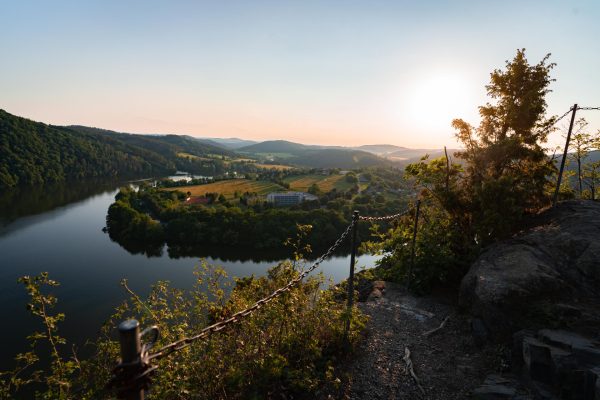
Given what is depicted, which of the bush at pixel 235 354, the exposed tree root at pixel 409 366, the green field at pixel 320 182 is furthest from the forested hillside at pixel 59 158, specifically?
the exposed tree root at pixel 409 366

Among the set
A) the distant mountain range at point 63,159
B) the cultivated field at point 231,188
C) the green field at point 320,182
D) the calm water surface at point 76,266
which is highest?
the distant mountain range at point 63,159

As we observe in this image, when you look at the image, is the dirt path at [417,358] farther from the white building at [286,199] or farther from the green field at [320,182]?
the green field at [320,182]

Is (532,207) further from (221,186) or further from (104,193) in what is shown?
(104,193)

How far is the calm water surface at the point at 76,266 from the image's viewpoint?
80.9 feet

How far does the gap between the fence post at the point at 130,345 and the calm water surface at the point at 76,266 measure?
2220 centimetres

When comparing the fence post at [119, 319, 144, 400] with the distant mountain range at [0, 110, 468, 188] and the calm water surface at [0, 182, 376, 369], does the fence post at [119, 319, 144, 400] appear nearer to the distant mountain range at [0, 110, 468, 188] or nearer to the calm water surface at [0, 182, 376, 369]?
the calm water surface at [0, 182, 376, 369]

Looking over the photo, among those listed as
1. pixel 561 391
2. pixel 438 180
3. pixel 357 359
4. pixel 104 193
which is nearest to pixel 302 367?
pixel 357 359

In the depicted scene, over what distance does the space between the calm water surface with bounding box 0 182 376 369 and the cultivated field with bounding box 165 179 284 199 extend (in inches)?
1002

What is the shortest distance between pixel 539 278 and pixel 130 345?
695 cm

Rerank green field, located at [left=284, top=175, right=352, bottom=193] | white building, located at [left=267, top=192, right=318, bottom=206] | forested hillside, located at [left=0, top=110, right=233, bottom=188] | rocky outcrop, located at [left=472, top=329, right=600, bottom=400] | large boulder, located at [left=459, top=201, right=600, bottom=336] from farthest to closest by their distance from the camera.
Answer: forested hillside, located at [left=0, top=110, right=233, bottom=188] < green field, located at [left=284, top=175, right=352, bottom=193] < white building, located at [left=267, top=192, right=318, bottom=206] < large boulder, located at [left=459, top=201, right=600, bottom=336] < rocky outcrop, located at [left=472, top=329, right=600, bottom=400]

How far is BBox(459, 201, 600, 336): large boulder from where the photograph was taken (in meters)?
5.68

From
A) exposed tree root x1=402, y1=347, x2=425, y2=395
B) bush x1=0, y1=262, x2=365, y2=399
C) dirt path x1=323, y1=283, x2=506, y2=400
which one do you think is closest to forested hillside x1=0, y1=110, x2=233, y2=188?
bush x1=0, y1=262, x2=365, y2=399

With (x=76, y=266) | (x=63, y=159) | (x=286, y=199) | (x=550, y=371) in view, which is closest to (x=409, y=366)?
(x=550, y=371)

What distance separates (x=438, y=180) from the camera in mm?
9484
